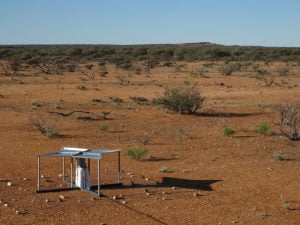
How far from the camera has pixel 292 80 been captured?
4253cm

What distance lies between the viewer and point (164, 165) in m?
13.8

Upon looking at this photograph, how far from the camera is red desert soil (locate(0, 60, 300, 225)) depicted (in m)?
9.77

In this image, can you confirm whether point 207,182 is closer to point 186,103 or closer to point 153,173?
point 153,173

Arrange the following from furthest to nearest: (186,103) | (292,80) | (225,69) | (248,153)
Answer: (225,69) < (292,80) < (186,103) < (248,153)

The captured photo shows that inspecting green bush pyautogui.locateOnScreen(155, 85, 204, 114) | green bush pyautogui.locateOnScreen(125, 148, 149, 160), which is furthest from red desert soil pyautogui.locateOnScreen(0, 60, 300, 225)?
green bush pyautogui.locateOnScreen(155, 85, 204, 114)

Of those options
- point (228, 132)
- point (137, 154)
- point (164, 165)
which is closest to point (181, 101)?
point (228, 132)

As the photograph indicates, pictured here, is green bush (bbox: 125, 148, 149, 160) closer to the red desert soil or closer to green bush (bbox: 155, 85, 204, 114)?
the red desert soil

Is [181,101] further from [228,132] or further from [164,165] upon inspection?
[164,165]

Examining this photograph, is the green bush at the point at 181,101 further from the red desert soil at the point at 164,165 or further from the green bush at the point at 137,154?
the green bush at the point at 137,154

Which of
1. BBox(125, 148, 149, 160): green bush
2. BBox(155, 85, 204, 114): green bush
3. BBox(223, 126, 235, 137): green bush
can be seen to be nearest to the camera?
BBox(125, 148, 149, 160): green bush

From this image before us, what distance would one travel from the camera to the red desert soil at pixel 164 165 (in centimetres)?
977

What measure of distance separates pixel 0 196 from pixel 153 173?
3525mm

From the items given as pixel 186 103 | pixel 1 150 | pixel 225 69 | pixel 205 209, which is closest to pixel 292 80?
pixel 225 69

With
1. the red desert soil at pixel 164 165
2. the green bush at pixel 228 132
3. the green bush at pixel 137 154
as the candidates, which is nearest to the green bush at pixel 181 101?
the red desert soil at pixel 164 165
